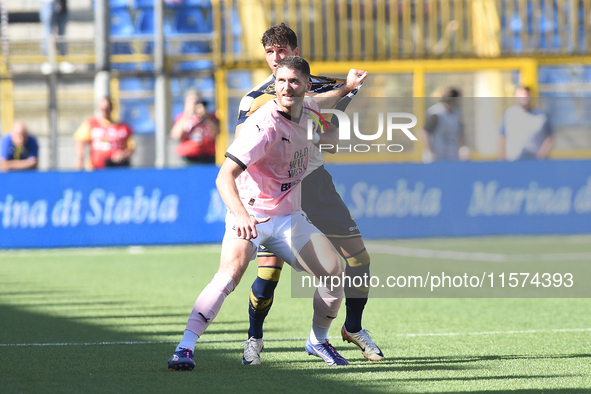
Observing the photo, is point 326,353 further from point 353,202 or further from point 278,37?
point 353,202

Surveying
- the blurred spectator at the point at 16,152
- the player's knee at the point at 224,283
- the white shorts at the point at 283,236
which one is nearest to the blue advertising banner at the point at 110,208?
the blurred spectator at the point at 16,152

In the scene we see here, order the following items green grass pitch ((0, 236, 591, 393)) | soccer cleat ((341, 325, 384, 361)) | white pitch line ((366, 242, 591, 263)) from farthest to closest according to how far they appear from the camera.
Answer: white pitch line ((366, 242, 591, 263))
soccer cleat ((341, 325, 384, 361))
green grass pitch ((0, 236, 591, 393))

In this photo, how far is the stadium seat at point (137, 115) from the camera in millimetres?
22812

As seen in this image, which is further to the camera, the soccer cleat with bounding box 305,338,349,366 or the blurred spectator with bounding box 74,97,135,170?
the blurred spectator with bounding box 74,97,135,170

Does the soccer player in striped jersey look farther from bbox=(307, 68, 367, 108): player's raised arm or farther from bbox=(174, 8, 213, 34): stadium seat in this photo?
bbox=(174, 8, 213, 34): stadium seat

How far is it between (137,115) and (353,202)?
10257 mm

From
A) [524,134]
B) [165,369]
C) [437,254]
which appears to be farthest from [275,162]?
[524,134]

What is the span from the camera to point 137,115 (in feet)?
75.2

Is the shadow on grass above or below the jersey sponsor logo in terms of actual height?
below

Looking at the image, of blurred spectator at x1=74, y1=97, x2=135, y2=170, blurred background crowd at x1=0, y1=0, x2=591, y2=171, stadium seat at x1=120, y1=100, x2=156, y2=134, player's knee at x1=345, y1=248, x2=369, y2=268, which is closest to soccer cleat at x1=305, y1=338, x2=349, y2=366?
player's knee at x1=345, y1=248, x2=369, y2=268

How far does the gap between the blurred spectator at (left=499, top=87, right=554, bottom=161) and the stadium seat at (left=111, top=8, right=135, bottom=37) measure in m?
12.5

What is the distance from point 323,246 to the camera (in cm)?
557

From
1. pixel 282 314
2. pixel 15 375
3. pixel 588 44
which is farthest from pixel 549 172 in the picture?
pixel 15 375

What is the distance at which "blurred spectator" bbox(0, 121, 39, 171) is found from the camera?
47.6 feet
